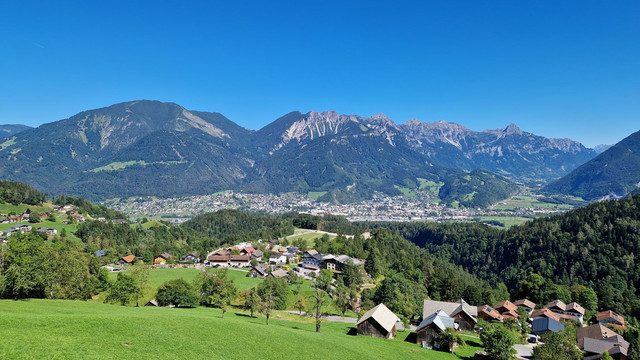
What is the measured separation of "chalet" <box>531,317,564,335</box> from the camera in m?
61.0

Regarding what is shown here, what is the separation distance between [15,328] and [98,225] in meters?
123

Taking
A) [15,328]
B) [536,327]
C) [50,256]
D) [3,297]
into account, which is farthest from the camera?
[536,327]

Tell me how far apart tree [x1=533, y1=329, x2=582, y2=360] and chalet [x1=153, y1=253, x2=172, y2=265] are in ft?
332

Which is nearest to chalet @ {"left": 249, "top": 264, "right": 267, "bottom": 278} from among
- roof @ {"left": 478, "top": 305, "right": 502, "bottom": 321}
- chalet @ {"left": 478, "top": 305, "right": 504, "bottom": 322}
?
chalet @ {"left": 478, "top": 305, "right": 504, "bottom": 322}

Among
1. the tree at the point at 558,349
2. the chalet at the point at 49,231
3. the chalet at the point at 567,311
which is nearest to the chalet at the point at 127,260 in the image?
the chalet at the point at 49,231

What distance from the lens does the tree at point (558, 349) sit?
39.5 m

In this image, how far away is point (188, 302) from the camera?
183 ft

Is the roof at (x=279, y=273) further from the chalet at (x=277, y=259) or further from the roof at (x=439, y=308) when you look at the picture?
the roof at (x=439, y=308)

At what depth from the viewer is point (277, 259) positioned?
107125 millimetres

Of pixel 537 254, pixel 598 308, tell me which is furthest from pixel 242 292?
pixel 537 254

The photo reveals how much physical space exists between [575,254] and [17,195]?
219m

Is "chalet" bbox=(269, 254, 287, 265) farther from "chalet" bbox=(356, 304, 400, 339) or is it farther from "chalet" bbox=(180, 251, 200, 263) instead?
"chalet" bbox=(356, 304, 400, 339)

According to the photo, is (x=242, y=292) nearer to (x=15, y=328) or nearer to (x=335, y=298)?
(x=335, y=298)

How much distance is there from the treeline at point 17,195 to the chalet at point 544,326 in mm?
184348
